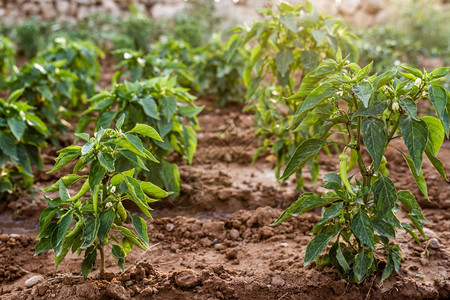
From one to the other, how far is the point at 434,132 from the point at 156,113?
62.9 inches

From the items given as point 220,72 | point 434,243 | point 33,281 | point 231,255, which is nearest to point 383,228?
point 434,243

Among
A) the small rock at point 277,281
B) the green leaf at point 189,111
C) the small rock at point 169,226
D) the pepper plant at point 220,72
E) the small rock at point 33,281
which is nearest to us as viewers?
the small rock at point 277,281

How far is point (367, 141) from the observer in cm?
197

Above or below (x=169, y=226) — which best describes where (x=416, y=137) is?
above

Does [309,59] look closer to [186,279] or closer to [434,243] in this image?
[434,243]

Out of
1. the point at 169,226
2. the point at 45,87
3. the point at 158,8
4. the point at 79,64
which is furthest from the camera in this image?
the point at 158,8

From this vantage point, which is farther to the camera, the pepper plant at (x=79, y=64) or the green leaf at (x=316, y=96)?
the pepper plant at (x=79, y=64)

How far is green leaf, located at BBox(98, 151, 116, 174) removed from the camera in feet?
6.37

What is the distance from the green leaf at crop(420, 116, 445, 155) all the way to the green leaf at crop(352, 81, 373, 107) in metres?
0.30

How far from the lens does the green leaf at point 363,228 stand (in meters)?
2.06

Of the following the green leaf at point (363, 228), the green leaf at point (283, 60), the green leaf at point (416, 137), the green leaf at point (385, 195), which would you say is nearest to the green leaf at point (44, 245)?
the green leaf at point (363, 228)

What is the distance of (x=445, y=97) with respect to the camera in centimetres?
193

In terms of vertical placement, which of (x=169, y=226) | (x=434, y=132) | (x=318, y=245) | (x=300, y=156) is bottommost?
(x=169, y=226)

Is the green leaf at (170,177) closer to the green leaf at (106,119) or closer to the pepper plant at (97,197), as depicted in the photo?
the green leaf at (106,119)
